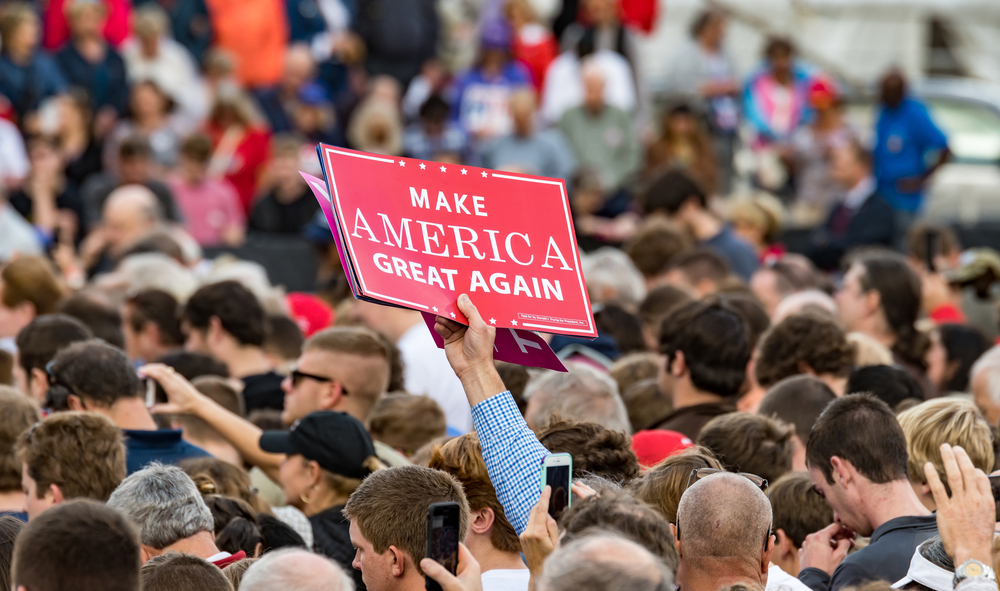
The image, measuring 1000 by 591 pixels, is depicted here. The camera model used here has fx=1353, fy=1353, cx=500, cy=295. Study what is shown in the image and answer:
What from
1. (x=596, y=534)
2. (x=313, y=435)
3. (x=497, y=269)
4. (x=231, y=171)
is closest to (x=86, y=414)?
(x=313, y=435)

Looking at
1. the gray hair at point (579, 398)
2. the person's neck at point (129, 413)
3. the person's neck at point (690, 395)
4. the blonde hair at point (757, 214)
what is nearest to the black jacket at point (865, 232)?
the blonde hair at point (757, 214)

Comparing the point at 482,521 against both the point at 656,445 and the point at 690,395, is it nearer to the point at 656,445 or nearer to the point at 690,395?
the point at 656,445

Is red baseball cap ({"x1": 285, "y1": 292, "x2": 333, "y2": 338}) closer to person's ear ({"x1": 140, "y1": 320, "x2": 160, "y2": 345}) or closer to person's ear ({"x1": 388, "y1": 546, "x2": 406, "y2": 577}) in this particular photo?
person's ear ({"x1": 140, "y1": 320, "x2": 160, "y2": 345})

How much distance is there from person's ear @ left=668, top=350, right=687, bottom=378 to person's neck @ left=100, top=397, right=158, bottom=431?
2.38m

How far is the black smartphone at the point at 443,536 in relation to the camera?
3.38 m

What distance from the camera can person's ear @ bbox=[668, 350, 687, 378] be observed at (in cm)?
633

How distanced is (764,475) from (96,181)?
960cm

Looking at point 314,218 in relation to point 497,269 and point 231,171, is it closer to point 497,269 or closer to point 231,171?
point 231,171

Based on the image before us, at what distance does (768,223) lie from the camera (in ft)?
41.8

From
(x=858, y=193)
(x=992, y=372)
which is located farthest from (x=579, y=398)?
(x=858, y=193)

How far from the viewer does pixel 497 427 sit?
4.00 m

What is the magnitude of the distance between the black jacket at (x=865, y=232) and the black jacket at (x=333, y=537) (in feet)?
28.7

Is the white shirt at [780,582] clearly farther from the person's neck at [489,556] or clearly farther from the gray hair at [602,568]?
the gray hair at [602,568]

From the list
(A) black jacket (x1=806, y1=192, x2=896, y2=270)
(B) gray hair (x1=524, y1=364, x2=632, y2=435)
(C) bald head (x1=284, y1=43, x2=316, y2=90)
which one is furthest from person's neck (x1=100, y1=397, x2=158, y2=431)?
(C) bald head (x1=284, y1=43, x2=316, y2=90)
